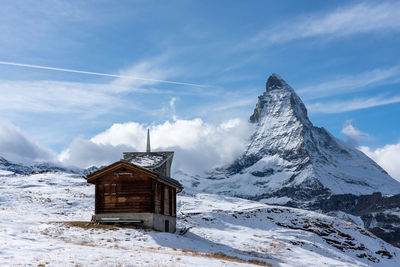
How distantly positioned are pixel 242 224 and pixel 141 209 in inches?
831

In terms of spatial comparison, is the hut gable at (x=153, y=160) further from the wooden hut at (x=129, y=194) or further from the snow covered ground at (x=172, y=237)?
the snow covered ground at (x=172, y=237)

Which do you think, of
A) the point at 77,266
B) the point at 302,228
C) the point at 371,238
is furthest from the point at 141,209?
the point at 371,238

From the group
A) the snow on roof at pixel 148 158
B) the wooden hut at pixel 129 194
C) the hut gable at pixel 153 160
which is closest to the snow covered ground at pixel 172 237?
the wooden hut at pixel 129 194

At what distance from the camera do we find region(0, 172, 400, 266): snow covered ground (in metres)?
23.8

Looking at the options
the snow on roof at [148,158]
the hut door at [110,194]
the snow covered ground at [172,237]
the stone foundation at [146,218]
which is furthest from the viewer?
the snow on roof at [148,158]

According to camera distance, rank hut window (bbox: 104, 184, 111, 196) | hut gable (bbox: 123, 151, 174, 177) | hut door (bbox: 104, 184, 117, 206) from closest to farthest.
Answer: hut door (bbox: 104, 184, 117, 206) < hut window (bbox: 104, 184, 111, 196) < hut gable (bbox: 123, 151, 174, 177)

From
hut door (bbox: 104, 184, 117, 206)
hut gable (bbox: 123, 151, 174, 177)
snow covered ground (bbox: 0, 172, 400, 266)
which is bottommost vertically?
snow covered ground (bbox: 0, 172, 400, 266)

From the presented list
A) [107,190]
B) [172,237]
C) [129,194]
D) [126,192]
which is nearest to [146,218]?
[129,194]

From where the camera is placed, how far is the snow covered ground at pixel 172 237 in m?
23.8

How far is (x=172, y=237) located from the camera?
3381 cm

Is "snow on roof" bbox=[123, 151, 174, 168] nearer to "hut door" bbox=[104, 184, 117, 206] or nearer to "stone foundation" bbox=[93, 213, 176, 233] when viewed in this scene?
"hut door" bbox=[104, 184, 117, 206]

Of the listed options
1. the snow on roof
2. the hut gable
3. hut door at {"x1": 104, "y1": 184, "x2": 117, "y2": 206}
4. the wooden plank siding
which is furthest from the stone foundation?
the snow on roof

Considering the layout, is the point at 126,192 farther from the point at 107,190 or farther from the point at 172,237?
the point at 172,237

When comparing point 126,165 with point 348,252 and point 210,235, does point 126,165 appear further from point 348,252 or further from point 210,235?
point 348,252
